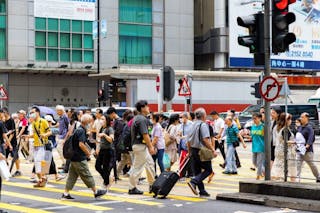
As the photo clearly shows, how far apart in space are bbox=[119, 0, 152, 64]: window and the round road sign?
1633 inches

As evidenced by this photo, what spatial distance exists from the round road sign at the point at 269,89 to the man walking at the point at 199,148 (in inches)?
50.4

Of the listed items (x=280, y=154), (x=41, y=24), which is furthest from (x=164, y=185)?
(x=41, y=24)

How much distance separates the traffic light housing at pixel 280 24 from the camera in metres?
13.1

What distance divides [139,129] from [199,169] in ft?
4.76

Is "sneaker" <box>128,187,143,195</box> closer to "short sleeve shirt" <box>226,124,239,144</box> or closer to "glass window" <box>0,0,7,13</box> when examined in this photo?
"short sleeve shirt" <box>226,124,239,144</box>

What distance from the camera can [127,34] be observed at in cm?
5516

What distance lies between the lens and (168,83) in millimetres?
22859

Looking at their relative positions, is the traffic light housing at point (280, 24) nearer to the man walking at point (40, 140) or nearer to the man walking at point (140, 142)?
the man walking at point (140, 142)

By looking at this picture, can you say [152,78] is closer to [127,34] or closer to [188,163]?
[127,34]

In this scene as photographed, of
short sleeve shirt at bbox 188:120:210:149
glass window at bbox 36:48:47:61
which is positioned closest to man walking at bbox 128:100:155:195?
short sleeve shirt at bbox 188:120:210:149

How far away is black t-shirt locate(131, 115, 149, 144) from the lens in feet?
45.0

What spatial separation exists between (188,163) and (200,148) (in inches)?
60.2

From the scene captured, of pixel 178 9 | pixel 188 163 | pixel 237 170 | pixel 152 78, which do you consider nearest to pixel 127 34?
pixel 178 9

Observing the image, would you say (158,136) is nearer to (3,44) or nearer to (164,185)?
(164,185)
